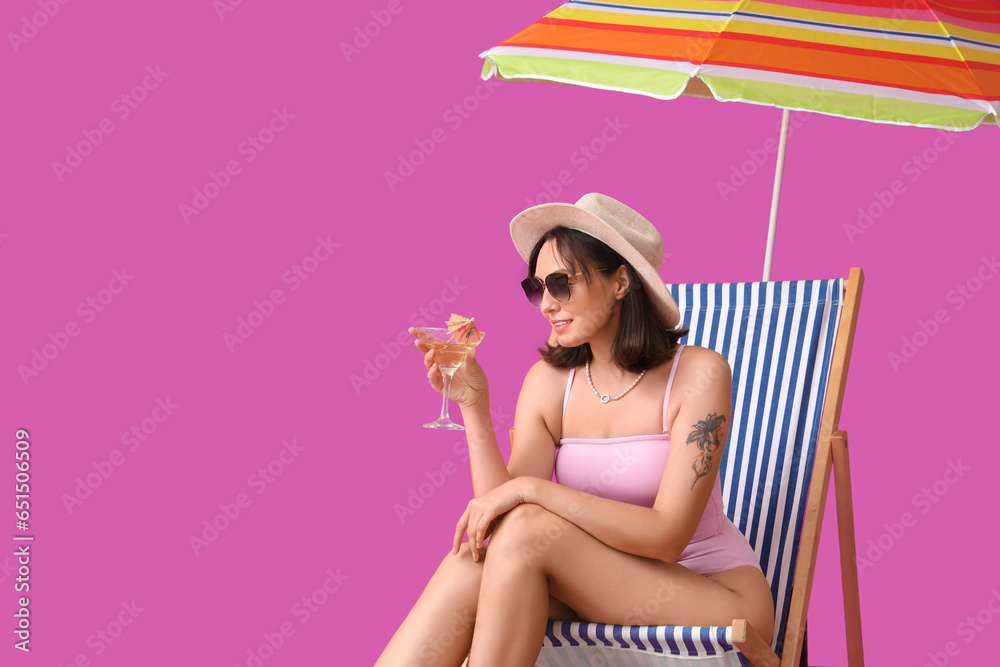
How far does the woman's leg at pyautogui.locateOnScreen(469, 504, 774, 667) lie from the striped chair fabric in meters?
0.87

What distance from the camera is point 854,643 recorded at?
4590 mm

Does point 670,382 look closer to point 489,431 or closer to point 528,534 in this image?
point 489,431

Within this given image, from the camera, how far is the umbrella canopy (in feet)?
13.6

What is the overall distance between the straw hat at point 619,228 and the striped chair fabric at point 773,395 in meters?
0.98

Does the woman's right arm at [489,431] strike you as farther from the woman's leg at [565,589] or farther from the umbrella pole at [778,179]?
the umbrella pole at [778,179]

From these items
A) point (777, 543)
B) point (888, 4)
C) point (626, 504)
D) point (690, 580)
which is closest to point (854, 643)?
point (777, 543)

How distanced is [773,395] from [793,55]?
1445 mm

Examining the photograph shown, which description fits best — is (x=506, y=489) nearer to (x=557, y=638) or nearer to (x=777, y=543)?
(x=557, y=638)

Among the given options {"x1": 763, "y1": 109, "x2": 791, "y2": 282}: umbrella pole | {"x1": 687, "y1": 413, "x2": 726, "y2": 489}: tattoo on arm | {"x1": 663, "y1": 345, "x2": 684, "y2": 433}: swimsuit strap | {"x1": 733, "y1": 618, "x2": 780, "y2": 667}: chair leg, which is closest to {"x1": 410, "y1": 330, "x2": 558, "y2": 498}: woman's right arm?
{"x1": 663, "y1": 345, "x2": 684, "y2": 433}: swimsuit strap

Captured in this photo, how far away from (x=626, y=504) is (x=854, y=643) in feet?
4.66

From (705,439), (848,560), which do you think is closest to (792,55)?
(705,439)

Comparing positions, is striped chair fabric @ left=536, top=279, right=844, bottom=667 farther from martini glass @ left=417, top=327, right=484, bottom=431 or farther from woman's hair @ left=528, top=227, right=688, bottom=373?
martini glass @ left=417, top=327, right=484, bottom=431

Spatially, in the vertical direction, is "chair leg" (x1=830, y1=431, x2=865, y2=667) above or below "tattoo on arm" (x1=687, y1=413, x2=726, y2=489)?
above

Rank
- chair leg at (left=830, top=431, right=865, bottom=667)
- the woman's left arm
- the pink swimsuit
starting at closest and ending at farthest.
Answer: the woman's left arm
the pink swimsuit
chair leg at (left=830, top=431, right=865, bottom=667)
